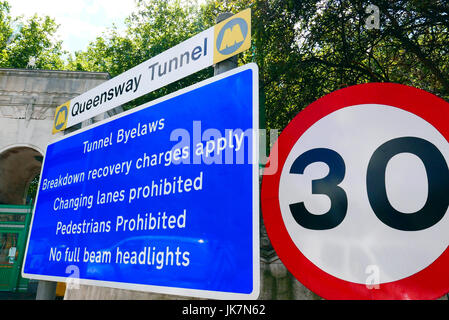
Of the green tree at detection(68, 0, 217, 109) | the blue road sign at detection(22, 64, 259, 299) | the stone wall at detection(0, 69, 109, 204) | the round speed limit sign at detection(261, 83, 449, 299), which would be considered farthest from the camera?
the green tree at detection(68, 0, 217, 109)

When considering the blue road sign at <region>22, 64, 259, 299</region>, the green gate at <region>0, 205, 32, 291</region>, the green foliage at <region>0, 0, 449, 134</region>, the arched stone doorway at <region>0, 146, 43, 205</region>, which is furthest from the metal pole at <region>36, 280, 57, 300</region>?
the arched stone doorway at <region>0, 146, 43, 205</region>

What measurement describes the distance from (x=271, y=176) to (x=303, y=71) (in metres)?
5.26

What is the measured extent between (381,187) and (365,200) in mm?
56

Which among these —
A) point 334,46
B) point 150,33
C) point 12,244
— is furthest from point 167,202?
point 150,33

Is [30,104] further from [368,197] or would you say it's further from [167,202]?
[368,197]

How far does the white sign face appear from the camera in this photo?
2.58 feet

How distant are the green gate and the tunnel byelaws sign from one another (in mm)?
9478

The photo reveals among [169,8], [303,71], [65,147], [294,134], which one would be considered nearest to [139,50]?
[169,8]

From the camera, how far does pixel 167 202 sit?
1285 millimetres

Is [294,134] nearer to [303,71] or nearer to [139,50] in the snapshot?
[303,71]

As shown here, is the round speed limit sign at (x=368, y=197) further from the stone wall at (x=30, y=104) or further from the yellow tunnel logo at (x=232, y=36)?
the stone wall at (x=30, y=104)

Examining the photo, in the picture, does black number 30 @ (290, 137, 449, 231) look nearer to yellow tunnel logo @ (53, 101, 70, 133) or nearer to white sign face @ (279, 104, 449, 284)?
white sign face @ (279, 104, 449, 284)

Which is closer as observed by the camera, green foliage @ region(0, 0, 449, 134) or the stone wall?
green foliage @ region(0, 0, 449, 134)

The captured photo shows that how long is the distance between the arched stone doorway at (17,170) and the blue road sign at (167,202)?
1030 cm
